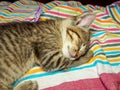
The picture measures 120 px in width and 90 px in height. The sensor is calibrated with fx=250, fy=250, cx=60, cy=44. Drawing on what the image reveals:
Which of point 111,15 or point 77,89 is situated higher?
point 111,15

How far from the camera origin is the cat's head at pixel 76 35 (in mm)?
1705

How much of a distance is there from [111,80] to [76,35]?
0.40 meters

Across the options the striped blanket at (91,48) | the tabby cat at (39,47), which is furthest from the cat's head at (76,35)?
the striped blanket at (91,48)

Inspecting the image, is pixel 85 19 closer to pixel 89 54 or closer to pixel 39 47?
pixel 89 54

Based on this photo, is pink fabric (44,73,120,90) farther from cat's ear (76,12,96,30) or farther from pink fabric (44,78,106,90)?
cat's ear (76,12,96,30)

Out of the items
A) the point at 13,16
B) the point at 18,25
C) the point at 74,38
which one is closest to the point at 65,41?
the point at 74,38

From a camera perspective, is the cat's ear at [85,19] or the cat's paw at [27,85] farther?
the cat's ear at [85,19]

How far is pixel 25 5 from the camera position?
2355 millimetres

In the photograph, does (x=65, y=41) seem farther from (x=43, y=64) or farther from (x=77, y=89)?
(x=77, y=89)

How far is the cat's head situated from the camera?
1.71m

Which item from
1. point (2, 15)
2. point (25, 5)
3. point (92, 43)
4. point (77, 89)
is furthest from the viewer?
point (25, 5)

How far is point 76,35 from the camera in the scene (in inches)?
69.1

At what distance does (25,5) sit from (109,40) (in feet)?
2.91

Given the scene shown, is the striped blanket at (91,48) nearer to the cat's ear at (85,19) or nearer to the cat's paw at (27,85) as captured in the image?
the cat's paw at (27,85)
